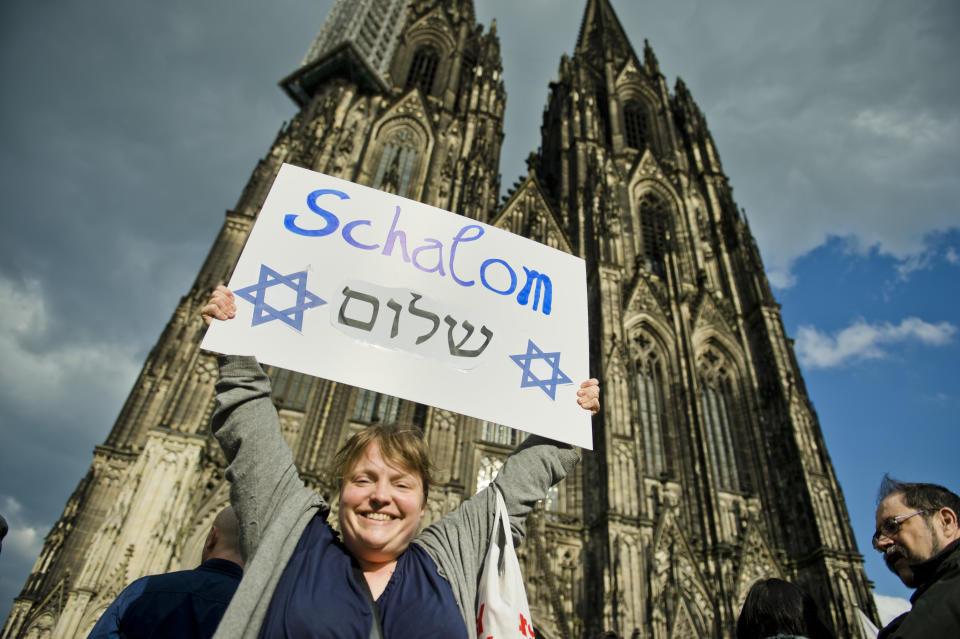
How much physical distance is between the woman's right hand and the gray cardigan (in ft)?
0.79

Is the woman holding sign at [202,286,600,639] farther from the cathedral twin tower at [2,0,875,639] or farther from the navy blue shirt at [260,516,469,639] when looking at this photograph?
the cathedral twin tower at [2,0,875,639]

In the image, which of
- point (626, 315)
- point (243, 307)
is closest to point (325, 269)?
point (243, 307)

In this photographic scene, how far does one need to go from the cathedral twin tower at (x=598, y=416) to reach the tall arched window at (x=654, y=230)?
88 mm

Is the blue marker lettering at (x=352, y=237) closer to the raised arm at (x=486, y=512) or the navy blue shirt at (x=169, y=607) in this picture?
the raised arm at (x=486, y=512)

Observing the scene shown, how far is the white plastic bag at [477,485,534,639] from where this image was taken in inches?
61.2

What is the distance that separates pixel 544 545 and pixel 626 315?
7991 millimetres

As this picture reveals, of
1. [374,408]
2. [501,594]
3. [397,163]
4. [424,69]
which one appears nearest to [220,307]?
[501,594]

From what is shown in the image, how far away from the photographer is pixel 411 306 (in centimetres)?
243

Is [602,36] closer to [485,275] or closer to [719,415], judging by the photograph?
[719,415]

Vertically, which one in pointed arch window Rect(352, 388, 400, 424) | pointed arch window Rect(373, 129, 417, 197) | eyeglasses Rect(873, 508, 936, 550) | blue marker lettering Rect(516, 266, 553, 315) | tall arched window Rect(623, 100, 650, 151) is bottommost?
eyeglasses Rect(873, 508, 936, 550)

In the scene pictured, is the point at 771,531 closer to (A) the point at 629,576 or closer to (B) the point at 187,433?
(A) the point at 629,576

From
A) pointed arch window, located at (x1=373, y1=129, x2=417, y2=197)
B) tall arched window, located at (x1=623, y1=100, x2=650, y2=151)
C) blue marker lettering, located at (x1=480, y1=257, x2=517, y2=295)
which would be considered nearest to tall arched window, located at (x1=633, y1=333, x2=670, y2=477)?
pointed arch window, located at (x1=373, y1=129, x2=417, y2=197)

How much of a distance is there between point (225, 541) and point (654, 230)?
20341mm

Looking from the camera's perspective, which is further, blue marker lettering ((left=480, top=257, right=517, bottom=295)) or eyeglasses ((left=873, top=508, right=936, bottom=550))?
blue marker lettering ((left=480, top=257, right=517, bottom=295))
